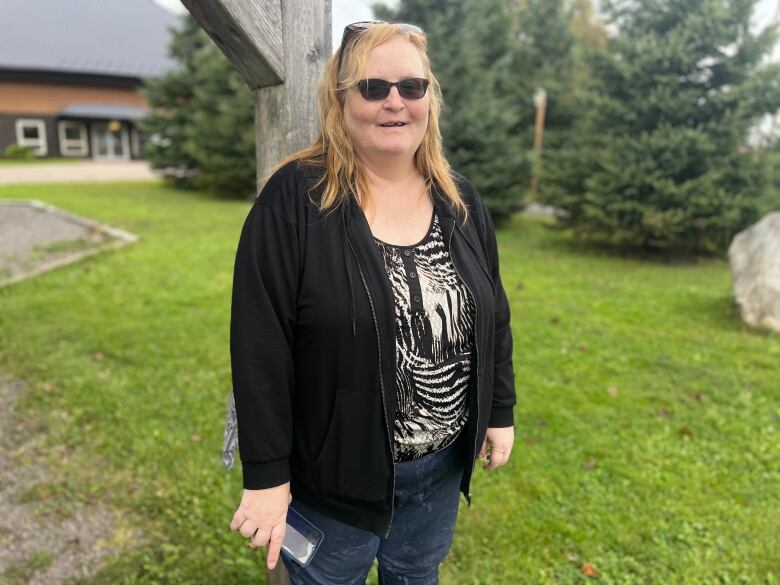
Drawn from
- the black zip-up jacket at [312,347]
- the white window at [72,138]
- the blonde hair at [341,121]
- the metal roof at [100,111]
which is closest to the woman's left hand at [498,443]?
the black zip-up jacket at [312,347]

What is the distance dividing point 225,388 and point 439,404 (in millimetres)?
3188

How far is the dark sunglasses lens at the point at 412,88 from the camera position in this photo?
1611 millimetres

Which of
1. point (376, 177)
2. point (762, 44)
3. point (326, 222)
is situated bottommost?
point (326, 222)

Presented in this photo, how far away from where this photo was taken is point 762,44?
8844 mm

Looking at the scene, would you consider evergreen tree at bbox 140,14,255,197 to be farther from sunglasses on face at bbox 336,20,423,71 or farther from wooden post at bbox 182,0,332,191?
sunglasses on face at bbox 336,20,423,71

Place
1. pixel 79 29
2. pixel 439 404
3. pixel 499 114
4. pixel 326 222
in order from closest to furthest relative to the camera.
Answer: pixel 326 222 → pixel 439 404 → pixel 499 114 → pixel 79 29

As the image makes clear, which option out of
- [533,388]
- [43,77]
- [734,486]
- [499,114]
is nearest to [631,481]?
[734,486]

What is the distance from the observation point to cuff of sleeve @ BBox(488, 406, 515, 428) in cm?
204

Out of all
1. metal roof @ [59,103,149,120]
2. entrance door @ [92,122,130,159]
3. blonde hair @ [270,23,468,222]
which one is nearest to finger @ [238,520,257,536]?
blonde hair @ [270,23,468,222]

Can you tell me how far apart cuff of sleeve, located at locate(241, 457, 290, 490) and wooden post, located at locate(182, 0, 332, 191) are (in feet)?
3.20

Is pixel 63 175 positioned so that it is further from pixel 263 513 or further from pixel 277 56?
pixel 263 513

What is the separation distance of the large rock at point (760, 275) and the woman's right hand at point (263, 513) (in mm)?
5671

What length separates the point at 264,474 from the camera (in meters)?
1.53

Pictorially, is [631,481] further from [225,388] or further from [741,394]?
[225,388]
